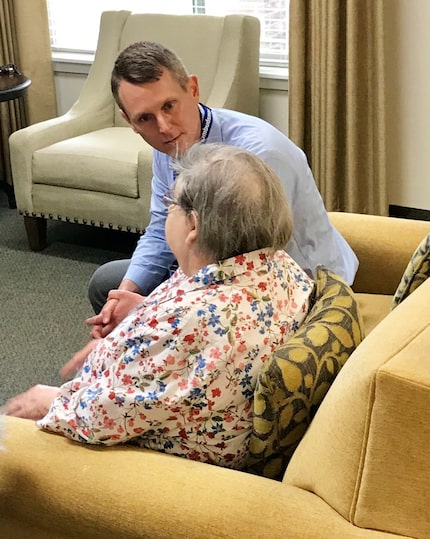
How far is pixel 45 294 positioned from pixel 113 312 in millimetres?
1500

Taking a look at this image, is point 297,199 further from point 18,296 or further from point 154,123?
point 18,296

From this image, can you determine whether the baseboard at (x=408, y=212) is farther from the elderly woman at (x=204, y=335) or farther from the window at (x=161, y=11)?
the elderly woman at (x=204, y=335)

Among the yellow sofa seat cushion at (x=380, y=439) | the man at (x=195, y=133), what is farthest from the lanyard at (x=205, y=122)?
the yellow sofa seat cushion at (x=380, y=439)

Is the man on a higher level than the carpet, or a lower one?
higher

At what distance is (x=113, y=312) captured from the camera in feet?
6.25

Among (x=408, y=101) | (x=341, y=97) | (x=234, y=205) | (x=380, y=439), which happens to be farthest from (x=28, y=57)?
(x=380, y=439)

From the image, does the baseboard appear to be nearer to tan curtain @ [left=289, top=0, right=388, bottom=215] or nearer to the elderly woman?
tan curtain @ [left=289, top=0, right=388, bottom=215]

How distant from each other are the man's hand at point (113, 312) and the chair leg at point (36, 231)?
1910 millimetres

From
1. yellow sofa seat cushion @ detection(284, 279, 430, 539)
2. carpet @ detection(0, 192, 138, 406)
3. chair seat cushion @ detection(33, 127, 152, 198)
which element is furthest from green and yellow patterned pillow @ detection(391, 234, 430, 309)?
chair seat cushion @ detection(33, 127, 152, 198)

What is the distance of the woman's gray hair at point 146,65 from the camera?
1.92 metres

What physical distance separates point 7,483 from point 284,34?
3131 millimetres

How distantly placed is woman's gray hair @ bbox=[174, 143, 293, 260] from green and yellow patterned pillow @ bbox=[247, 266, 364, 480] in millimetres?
170

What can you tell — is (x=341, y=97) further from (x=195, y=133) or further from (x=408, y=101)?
(x=195, y=133)

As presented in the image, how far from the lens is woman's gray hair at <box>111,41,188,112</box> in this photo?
6.30ft
